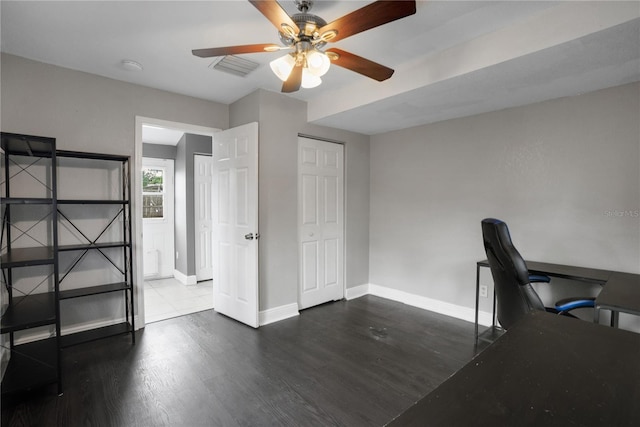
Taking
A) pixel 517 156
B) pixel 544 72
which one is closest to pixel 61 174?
pixel 544 72

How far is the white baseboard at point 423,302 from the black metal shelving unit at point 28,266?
121 inches

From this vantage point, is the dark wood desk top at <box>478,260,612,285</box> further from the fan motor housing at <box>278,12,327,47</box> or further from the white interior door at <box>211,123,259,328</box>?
the white interior door at <box>211,123,259,328</box>

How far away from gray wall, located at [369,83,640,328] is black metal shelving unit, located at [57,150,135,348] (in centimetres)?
298

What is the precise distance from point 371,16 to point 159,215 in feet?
16.2

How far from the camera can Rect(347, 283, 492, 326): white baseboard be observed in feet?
10.9

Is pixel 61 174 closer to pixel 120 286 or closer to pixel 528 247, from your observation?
pixel 120 286

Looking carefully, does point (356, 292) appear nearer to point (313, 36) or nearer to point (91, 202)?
point (91, 202)

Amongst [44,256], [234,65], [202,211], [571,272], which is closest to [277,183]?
[234,65]

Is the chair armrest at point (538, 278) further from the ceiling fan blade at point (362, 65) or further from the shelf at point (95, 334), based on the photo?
the shelf at point (95, 334)

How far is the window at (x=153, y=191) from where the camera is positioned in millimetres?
5160

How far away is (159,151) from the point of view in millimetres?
5113

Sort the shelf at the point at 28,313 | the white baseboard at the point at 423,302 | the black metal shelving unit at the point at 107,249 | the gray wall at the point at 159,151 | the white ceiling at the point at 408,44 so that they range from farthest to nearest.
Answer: the gray wall at the point at 159,151, the white baseboard at the point at 423,302, the black metal shelving unit at the point at 107,249, the shelf at the point at 28,313, the white ceiling at the point at 408,44

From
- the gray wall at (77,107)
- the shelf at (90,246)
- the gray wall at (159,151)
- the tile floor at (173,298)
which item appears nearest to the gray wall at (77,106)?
the gray wall at (77,107)

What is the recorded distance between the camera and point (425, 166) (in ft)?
12.3
